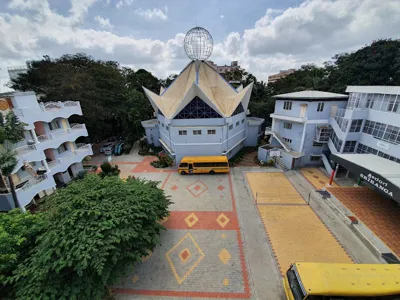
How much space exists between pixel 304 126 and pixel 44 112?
25340mm

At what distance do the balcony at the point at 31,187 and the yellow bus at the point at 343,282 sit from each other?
715 inches

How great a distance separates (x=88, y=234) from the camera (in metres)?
6.95

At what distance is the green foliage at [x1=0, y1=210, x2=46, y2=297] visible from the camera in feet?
21.8

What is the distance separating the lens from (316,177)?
691 inches

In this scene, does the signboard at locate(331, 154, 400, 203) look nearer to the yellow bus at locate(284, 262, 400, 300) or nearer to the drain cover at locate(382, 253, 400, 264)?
the drain cover at locate(382, 253, 400, 264)

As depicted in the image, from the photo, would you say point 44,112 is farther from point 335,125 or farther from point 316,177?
point 335,125

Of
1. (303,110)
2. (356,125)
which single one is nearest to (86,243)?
(303,110)

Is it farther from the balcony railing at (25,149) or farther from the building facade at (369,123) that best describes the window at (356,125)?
the balcony railing at (25,149)

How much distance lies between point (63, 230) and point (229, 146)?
58.5ft

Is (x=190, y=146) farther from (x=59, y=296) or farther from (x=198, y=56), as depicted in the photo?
(x=59, y=296)

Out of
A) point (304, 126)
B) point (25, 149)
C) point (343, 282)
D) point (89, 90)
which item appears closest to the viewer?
point (343, 282)

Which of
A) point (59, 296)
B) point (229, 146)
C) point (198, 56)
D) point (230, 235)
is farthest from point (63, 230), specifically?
point (198, 56)

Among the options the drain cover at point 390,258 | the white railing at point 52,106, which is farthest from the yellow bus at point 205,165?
the white railing at point 52,106

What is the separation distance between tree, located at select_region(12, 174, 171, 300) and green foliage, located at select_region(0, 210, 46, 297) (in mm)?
463
